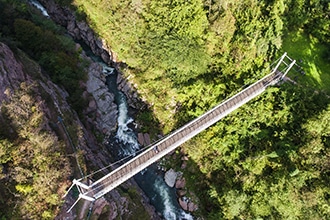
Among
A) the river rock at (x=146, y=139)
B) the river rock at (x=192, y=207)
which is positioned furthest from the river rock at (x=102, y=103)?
the river rock at (x=192, y=207)

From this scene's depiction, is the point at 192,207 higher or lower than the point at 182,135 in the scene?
lower

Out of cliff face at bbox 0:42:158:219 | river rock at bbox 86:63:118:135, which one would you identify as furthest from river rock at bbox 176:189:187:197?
river rock at bbox 86:63:118:135

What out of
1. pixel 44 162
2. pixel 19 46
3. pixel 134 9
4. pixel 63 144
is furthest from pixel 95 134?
pixel 134 9

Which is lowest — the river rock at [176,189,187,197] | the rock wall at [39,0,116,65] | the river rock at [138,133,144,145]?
the river rock at [176,189,187,197]

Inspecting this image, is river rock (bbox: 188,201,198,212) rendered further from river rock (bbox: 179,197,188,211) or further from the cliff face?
the cliff face

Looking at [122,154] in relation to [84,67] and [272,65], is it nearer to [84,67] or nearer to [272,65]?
[84,67]

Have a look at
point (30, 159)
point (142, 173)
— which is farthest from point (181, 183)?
point (30, 159)

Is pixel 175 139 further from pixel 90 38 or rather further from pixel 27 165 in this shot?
pixel 90 38
